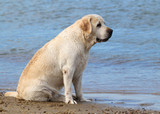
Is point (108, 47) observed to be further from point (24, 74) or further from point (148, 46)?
point (24, 74)

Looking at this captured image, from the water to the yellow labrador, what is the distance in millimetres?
861

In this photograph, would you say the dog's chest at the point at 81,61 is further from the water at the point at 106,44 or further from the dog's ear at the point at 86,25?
the water at the point at 106,44

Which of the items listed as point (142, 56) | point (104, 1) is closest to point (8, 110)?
point (142, 56)

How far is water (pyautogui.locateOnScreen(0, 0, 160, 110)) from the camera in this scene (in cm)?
753

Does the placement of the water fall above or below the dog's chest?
below

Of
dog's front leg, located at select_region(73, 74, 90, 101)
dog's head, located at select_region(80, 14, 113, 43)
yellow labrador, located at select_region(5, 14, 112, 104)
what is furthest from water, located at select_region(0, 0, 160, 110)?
dog's head, located at select_region(80, 14, 113, 43)

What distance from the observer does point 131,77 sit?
8406 millimetres

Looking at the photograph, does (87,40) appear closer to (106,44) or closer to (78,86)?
(78,86)

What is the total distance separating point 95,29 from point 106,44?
6.45m

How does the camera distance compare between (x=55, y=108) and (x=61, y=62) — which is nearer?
(x=55, y=108)

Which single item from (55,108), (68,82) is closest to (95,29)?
(68,82)

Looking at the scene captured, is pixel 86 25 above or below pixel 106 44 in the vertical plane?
above

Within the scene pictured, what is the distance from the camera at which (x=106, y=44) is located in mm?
12711

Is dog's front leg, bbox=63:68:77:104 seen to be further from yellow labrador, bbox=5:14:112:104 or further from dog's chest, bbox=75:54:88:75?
dog's chest, bbox=75:54:88:75
